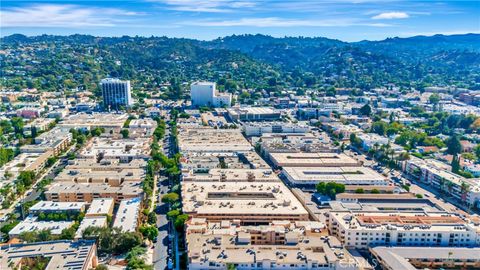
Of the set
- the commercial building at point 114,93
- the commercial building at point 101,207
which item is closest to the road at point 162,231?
the commercial building at point 101,207

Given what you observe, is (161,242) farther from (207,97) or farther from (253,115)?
(207,97)

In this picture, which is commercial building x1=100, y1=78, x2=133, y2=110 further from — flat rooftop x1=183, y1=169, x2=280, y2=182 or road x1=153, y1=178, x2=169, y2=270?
road x1=153, y1=178, x2=169, y2=270

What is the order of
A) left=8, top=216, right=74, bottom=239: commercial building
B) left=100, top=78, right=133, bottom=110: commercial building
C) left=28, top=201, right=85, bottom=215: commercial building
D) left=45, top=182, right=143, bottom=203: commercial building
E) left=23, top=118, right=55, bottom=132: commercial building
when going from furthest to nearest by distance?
left=100, top=78, right=133, bottom=110: commercial building < left=23, top=118, right=55, bottom=132: commercial building < left=45, top=182, right=143, bottom=203: commercial building < left=28, top=201, right=85, bottom=215: commercial building < left=8, top=216, right=74, bottom=239: commercial building

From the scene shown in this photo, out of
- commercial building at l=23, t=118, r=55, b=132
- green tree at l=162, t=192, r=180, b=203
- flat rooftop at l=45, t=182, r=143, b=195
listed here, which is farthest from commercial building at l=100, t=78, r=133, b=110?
green tree at l=162, t=192, r=180, b=203

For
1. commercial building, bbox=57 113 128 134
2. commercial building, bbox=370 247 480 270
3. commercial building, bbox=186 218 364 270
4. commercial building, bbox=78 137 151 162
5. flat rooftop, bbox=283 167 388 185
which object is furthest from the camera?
commercial building, bbox=57 113 128 134

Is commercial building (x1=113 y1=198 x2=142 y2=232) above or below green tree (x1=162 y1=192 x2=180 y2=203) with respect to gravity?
below

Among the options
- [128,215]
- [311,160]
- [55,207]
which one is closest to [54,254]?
[128,215]

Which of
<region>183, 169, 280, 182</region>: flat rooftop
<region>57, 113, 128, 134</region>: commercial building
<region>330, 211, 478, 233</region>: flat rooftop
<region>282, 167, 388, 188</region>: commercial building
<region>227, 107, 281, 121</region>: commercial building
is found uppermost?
<region>227, 107, 281, 121</region>: commercial building

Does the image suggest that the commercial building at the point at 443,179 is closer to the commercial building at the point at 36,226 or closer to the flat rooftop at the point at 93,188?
the flat rooftop at the point at 93,188
